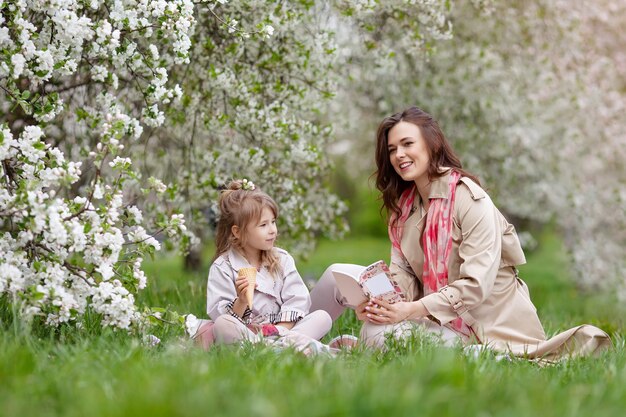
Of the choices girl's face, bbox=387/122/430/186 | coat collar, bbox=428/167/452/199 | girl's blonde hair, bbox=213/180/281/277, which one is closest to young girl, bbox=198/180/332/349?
girl's blonde hair, bbox=213/180/281/277

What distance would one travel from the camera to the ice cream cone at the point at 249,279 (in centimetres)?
402

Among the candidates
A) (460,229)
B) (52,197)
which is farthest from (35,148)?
(460,229)

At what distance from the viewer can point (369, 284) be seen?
3.96 meters

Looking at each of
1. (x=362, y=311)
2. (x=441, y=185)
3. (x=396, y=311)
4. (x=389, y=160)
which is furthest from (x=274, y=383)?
(x=389, y=160)

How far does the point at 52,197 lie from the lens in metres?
3.30

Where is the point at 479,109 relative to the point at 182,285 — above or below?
above

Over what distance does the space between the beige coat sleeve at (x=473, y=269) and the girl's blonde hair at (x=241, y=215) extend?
91 centimetres

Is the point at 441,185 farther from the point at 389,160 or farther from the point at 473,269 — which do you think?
the point at 473,269

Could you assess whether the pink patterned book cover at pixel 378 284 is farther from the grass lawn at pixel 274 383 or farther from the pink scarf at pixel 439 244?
the grass lawn at pixel 274 383

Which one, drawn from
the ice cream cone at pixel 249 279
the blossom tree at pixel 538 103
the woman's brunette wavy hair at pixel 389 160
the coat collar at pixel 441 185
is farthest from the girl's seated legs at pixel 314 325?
the blossom tree at pixel 538 103

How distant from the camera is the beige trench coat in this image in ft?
12.7

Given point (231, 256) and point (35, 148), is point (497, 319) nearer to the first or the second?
point (231, 256)

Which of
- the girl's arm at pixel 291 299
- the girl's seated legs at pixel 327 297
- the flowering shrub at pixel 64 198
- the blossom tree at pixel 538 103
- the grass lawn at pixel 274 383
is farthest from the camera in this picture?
the blossom tree at pixel 538 103

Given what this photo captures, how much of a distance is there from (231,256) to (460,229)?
3.91 feet
